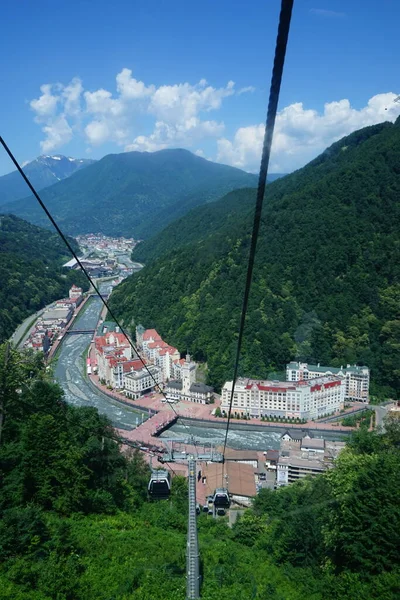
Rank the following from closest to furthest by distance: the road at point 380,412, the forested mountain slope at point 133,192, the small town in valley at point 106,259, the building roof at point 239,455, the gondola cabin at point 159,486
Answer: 1. the gondola cabin at point 159,486
2. the building roof at point 239,455
3. the road at point 380,412
4. the small town in valley at point 106,259
5. the forested mountain slope at point 133,192

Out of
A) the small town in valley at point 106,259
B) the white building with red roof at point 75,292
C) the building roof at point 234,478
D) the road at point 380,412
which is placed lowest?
the building roof at point 234,478

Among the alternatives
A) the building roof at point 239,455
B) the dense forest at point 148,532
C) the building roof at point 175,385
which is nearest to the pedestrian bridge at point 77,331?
the building roof at point 175,385

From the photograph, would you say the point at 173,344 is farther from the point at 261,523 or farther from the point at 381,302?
the point at 261,523

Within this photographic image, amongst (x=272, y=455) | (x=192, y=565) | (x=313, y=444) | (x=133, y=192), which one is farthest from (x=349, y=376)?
(x=133, y=192)

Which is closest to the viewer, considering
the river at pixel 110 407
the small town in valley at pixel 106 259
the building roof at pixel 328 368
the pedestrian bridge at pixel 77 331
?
the river at pixel 110 407

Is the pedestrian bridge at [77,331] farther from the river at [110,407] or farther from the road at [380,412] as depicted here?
the road at [380,412]

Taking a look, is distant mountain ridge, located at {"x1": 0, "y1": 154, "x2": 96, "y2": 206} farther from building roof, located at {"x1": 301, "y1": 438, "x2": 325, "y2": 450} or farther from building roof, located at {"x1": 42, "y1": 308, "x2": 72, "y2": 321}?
building roof, located at {"x1": 301, "y1": 438, "x2": 325, "y2": 450}
